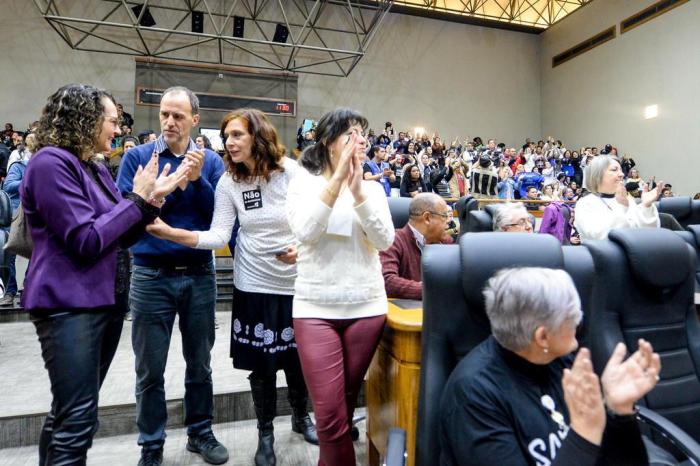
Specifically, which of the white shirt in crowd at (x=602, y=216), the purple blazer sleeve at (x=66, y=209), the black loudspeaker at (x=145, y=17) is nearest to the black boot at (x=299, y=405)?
the purple blazer sleeve at (x=66, y=209)

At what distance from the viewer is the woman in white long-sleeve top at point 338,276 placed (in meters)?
1.27

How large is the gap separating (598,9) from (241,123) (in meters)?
12.5

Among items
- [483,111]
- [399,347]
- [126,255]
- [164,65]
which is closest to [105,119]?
[126,255]

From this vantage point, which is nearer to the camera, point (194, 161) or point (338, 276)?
point (338, 276)

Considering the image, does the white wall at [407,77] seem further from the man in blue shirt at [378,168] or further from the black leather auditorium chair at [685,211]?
the black leather auditorium chair at [685,211]

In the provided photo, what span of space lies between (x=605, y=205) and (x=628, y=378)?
6.02 feet

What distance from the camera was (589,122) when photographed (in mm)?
11367

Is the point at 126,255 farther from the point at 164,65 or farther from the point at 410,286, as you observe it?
the point at 164,65

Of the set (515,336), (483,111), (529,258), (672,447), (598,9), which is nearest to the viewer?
(515,336)

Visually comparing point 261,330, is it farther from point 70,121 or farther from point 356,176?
point 70,121

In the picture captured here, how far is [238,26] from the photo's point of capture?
9.52 metres

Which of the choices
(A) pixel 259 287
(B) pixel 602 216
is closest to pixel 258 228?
(A) pixel 259 287

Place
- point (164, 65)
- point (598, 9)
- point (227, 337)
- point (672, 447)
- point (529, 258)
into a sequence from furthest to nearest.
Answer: point (598, 9) → point (164, 65) → point (227, 337) → point (672, 447) → point (529, 258)

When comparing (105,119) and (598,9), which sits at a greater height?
(598,9)
